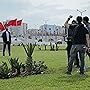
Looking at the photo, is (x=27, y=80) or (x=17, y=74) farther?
(x=17, y=74)

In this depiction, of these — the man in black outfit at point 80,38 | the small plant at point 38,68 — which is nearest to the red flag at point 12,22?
the small plant at point 38,68

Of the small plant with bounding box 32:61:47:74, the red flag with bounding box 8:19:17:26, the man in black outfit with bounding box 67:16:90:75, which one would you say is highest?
the red flag with bounding box 8:19:17:26

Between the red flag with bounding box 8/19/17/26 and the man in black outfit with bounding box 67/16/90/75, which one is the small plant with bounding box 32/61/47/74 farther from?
the red flag with bounding box 8/19/17/26

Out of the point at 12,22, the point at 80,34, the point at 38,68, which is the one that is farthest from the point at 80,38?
the point at 12,22

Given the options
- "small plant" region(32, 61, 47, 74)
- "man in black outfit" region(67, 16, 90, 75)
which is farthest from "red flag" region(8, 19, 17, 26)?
"man in black outfit" region(67, 16, 90, 75)

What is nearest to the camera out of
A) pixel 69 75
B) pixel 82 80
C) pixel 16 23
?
pixel 82 80

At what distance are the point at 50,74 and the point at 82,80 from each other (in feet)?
6.84

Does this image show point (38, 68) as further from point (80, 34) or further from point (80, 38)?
point (80, 34)

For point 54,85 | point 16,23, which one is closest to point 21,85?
point 54,85

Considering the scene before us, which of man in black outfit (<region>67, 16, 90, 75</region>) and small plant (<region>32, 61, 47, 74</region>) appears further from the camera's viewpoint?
small plant (<region>32, 61, 47, 74</region>)

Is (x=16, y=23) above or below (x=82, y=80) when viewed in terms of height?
above

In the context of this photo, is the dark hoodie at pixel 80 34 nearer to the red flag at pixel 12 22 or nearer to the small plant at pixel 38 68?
the small plant at pixel 38 68

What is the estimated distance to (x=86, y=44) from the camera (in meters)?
13.2

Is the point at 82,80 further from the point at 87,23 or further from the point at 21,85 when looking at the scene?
the point at 87,23
